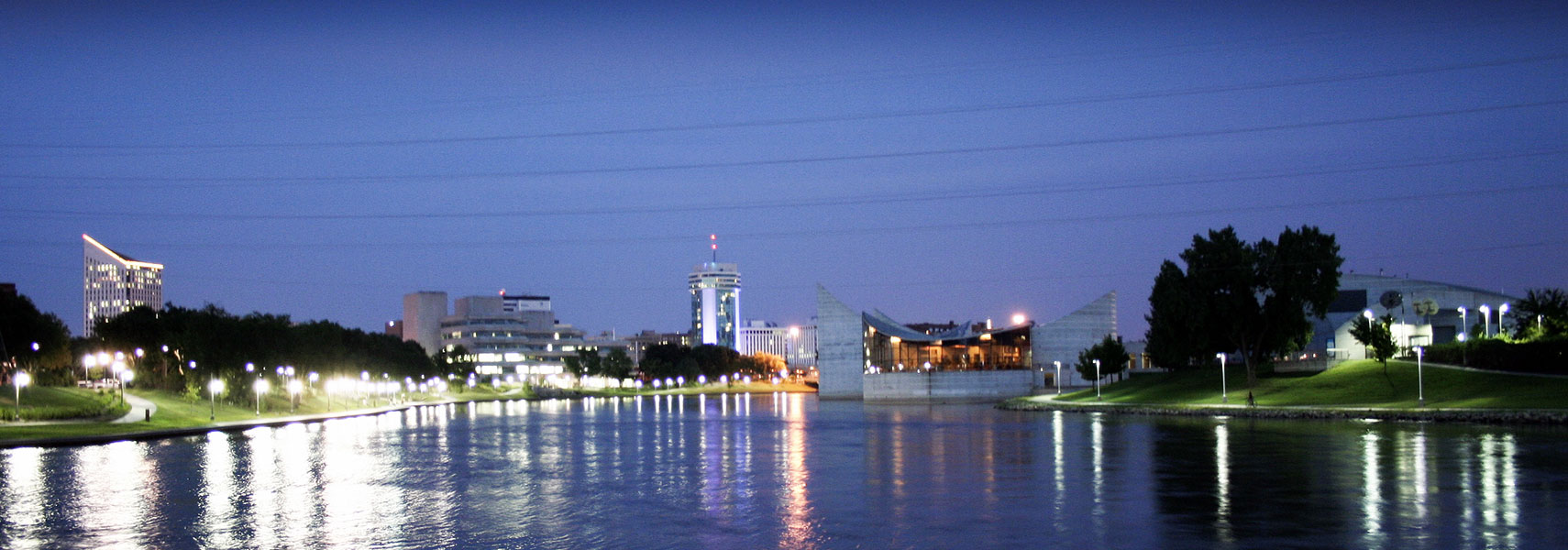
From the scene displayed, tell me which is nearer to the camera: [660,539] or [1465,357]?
[660,539]

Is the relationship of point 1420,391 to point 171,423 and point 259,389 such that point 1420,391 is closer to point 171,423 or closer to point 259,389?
point 171,423

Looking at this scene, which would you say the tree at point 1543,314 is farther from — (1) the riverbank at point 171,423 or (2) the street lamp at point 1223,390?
(1) the riverbank at point 171,423

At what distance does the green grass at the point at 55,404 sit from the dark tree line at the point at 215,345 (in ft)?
25.7

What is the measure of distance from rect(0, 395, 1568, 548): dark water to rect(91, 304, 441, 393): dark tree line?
34227 mm

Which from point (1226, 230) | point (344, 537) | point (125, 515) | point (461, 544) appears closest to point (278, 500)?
point (125, 515)

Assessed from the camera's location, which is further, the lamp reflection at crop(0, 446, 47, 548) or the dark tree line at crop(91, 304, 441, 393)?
the dark tree line at crop(91, 304, 441, 393)

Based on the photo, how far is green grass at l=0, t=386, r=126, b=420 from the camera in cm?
5547

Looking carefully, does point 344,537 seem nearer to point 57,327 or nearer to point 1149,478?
point 1149,478

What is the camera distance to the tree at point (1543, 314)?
223 ft

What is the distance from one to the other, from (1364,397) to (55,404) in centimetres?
6673

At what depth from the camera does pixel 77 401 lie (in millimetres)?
64438

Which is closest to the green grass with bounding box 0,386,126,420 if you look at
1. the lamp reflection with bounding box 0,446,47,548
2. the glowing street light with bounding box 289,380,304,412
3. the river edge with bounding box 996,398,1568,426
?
the glowing street light with bounding box 289,380,304,412

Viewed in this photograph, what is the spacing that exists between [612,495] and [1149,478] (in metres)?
12.3

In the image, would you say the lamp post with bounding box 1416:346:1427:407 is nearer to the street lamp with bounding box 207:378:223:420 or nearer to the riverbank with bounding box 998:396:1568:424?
the riverbank with bounding box 998:396:1568:424
